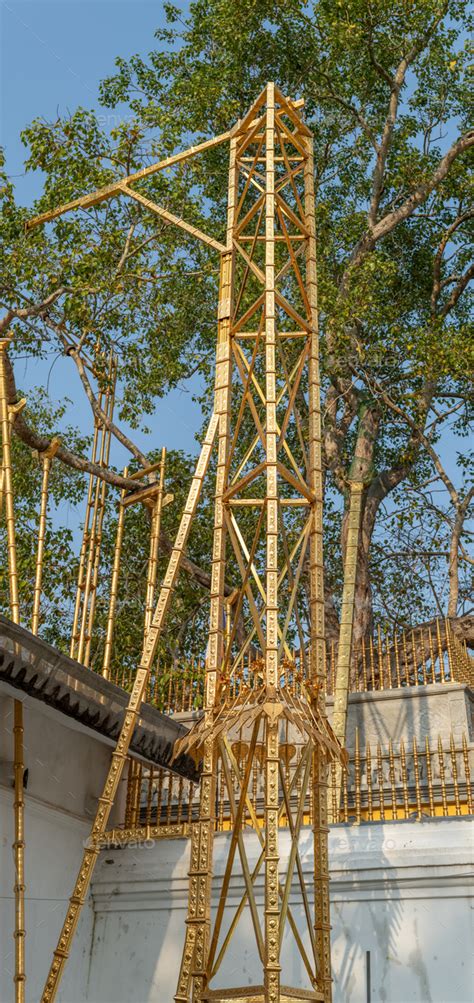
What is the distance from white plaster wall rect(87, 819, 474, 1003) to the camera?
5559 mm

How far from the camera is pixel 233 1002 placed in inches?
186

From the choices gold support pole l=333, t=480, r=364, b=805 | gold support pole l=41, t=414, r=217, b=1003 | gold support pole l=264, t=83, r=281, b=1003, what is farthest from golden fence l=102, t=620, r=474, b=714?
gold support pole l=264, t=83, r=281, b=1003

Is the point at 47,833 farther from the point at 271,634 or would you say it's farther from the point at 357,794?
the point at 271,634

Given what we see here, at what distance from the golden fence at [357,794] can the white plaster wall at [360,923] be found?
0.66 ft

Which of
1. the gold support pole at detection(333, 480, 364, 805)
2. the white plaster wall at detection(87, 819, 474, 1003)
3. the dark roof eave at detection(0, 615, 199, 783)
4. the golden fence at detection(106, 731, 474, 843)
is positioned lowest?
the white plaster wall at detection(87, 819, 474, 1003)

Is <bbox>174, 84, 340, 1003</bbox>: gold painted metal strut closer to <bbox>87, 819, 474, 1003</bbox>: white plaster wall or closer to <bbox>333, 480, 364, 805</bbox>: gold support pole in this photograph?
<bbox>87, 819, 474, 1003</bbox>: white plaster wall

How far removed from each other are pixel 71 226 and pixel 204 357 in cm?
249

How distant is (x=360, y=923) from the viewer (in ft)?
19.0

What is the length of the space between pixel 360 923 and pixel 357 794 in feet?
2.17

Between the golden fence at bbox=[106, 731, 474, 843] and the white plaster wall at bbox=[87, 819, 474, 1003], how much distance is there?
0.66ft

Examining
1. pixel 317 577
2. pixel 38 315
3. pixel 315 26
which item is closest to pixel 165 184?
pixel 38 315

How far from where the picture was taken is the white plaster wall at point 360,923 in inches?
219

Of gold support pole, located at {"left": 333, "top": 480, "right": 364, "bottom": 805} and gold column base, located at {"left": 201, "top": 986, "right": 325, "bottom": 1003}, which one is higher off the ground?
gold support pole, located at {"left": 333, "top": 480, "right": 364, "bottom": 805}

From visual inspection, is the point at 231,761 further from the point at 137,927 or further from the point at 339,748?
the point at 137,927
